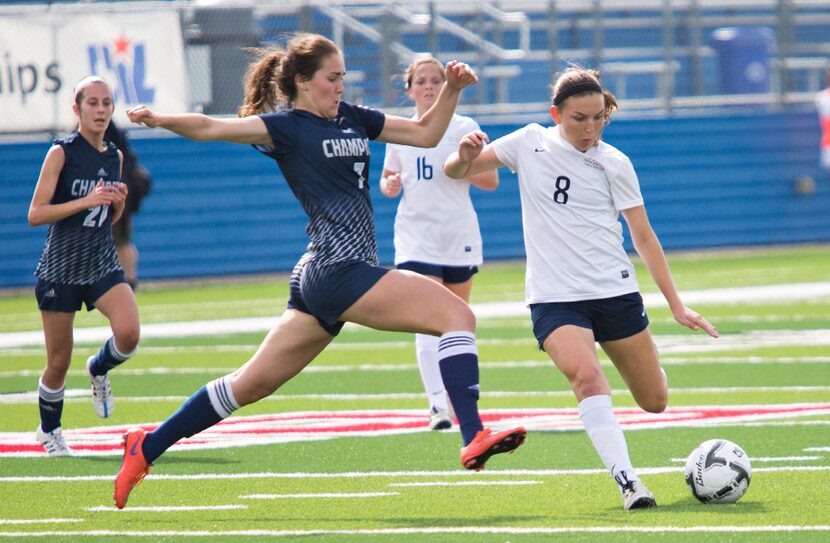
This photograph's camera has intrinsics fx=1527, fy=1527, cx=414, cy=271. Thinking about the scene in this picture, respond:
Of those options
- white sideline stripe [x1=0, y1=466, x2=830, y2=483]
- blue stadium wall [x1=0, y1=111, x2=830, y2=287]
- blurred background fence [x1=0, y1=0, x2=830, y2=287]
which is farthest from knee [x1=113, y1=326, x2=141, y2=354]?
blue stadium wall [x1=0, y1=111, x2=830, y2=287]

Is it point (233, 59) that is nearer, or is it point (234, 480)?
point (234, 480)

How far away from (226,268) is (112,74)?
345cm

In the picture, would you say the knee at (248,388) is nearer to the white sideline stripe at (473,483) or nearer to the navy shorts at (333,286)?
the navy shorts at (333,286)

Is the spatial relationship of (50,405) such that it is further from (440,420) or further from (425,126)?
(425,126)

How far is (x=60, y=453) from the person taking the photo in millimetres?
8727

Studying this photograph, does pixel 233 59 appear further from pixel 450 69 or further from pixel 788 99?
pixel 450 69

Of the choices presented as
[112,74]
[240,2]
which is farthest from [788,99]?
[112,74]

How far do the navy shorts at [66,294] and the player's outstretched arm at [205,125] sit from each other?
2392 mm

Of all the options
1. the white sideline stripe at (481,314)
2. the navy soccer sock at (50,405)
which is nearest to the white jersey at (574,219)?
the navy soccer sock at (50,405)

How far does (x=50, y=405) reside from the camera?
874 cm

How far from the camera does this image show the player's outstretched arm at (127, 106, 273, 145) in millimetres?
6301

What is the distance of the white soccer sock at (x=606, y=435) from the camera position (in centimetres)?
646

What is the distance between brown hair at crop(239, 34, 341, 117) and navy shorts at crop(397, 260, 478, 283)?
113 inches

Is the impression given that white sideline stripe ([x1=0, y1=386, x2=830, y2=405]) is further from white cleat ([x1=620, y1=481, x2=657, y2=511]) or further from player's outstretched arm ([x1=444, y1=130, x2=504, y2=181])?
white cleat ([x1=620, y1=481, x2=657, y2=511])
